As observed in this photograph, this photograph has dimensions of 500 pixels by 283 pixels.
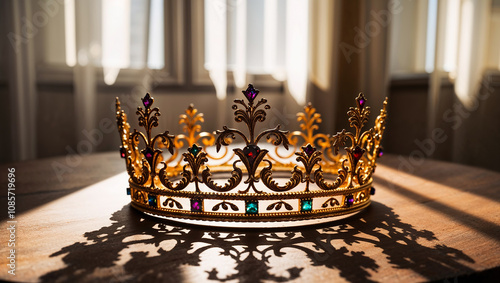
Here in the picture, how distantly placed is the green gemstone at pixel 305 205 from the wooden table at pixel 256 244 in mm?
49

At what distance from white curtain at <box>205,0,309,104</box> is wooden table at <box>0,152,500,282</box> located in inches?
53.6

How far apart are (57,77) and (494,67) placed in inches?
80.1

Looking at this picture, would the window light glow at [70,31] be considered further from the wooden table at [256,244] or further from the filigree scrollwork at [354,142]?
the filigree scrollwork at [354,142]

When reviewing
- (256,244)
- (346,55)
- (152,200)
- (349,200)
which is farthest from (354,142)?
(346,55)

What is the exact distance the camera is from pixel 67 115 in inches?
82.7

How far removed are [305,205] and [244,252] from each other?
0.22m

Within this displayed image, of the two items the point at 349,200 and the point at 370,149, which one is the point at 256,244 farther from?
the point at 370,149

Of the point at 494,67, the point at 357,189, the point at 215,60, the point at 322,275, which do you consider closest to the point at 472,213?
the point at 357,189

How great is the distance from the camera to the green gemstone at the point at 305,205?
33.6 inches

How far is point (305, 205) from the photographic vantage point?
2.81ft

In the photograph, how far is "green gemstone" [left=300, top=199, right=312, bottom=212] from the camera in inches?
33.6

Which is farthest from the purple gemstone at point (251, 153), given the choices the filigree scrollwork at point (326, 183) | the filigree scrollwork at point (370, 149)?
the filigree scrollwork at point (370, 149)

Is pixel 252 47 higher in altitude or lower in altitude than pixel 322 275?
higher

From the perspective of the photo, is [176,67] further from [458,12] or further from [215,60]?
[458,12]
